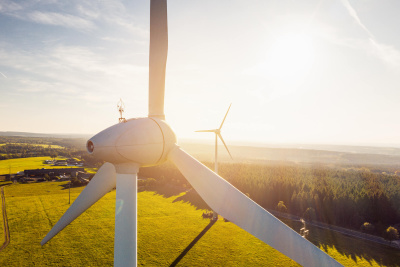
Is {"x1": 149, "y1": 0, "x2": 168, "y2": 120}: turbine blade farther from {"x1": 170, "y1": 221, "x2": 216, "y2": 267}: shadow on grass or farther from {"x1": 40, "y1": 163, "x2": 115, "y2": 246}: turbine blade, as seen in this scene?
{"x1": 170, "y1": 221, "x2": 216, "y2": 267}: shadow on grass

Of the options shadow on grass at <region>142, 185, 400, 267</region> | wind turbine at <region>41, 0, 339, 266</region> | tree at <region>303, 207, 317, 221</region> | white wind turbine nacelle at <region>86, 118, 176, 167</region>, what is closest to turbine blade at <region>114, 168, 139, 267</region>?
wind turbine at <region>41, 0, 339, 266</region>

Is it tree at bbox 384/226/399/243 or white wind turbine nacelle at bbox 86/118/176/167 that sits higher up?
white wind turbine nacelle at bbox 86/118/176/167

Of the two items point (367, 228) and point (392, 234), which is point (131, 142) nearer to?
point (392, 234)

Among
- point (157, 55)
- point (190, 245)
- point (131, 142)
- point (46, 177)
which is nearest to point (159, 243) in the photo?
point (190, 245)

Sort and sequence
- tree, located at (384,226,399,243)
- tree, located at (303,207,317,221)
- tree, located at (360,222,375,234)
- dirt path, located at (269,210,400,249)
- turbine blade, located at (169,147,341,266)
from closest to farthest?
1. turbine blade, located at (169,147,341,266)
2. tree, located at (384,226,399,243)
3. dirt path, located at (269,210,400,249)
4. tree, located at (360,222,375,234)
5. tree, located at (303,207,317,221)

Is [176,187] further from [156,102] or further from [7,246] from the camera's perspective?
[156,102]

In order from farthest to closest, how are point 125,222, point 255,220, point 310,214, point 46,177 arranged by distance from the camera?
point 46,177, point 310,214, point 125,222, point 255,220

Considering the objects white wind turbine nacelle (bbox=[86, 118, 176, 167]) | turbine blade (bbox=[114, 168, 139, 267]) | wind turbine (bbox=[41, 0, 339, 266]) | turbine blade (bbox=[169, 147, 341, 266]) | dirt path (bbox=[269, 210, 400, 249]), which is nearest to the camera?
turbine blade (bbox=[169, 147, 341, 266])

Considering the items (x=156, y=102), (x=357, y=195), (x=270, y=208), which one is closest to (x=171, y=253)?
(x=156, y=102)
